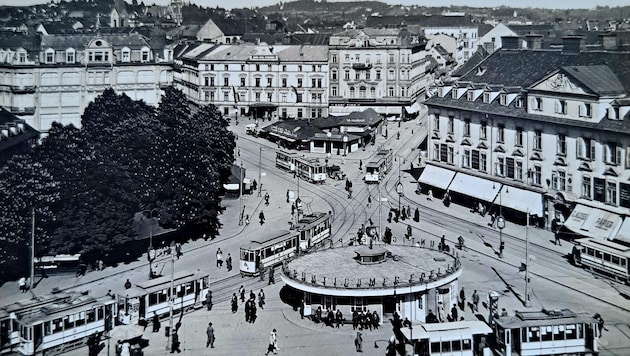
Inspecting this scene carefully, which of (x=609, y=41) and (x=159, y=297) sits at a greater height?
(x=609, y=41)

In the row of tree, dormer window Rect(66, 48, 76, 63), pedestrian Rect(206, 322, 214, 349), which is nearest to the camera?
pedestrian Rect(206, 322, 214, 349)

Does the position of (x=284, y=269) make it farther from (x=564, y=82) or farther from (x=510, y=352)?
(x=564, y=82)

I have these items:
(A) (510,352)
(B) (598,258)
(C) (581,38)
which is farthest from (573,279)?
(C) (581,38)

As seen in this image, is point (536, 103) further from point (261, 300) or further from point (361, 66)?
point (361, 66)

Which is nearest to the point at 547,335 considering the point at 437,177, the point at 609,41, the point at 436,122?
the point at 437,177

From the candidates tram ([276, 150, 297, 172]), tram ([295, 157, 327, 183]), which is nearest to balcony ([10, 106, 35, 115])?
tram ([295, 157, 327, 183])

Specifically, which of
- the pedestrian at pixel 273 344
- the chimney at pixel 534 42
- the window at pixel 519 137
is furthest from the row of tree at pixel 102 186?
the chimney at pixel 534 42

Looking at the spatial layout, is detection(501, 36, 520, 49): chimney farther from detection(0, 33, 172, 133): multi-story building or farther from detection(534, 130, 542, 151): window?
detection(0, 33, 172, 133): multi-story building
